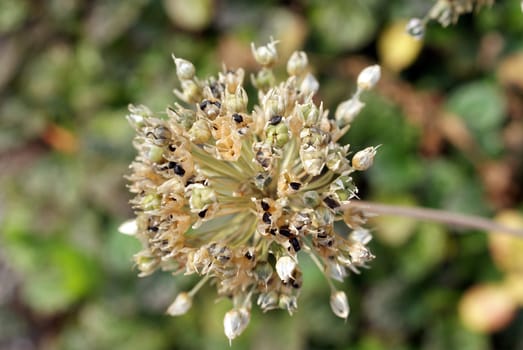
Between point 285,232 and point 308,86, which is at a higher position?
point 308,86

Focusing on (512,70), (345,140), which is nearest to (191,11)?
(345,140)

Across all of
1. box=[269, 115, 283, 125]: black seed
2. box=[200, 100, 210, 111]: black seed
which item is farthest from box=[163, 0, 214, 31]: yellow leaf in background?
box=[269, 115, 283, 125]: black seed

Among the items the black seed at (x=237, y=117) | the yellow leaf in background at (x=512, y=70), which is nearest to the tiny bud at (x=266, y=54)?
the black seed at (x=237, y=117)

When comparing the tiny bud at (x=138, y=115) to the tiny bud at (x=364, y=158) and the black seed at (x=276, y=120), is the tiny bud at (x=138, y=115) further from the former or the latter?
the tiny bud at (x=364, y=158)

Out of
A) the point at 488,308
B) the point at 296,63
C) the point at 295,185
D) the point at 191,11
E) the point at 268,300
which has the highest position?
the point at 296,63

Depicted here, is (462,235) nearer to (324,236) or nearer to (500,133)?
(500,133)

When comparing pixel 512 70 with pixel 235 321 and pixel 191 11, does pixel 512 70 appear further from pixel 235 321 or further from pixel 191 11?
pixel 235 321
